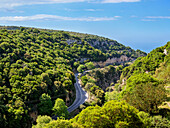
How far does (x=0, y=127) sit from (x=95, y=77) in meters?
68.4

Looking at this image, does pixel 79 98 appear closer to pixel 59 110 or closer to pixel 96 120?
pixel 59 110

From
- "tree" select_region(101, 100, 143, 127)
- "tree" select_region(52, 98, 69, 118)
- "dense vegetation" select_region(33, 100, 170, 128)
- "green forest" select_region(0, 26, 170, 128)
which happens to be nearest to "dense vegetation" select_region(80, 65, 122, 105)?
"green forest" select_region(0, 26, 170, 128)

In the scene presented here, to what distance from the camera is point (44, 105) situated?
4622 cm

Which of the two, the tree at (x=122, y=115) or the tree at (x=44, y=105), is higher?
the tree at (x=122, y=115)

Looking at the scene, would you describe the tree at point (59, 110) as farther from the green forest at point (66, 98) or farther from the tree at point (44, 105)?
the tree at point (44, 105)

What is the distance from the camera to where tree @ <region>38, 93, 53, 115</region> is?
45.4 meters

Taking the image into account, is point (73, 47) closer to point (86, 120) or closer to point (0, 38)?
point (0, 38)

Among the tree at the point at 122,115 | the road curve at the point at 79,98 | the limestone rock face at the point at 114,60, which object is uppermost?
the limestone rock face at the point at 114,60

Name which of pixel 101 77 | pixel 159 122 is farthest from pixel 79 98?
pixel 159 122

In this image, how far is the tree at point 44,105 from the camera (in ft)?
149

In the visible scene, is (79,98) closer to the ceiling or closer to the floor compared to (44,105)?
closer to the floor

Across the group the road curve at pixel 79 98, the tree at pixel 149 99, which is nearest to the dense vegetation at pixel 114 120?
the tree at pixel 149 99

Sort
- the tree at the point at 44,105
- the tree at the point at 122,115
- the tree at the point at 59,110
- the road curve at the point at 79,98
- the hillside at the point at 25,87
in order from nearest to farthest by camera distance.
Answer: the tree at the point at 122,115 → the hillside at the point at 25,87 → the tree at the point at 59,110 → the tree at the point at 44,105 → the road curve at the point at 79,98

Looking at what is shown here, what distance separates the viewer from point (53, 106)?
4928 centimetres
